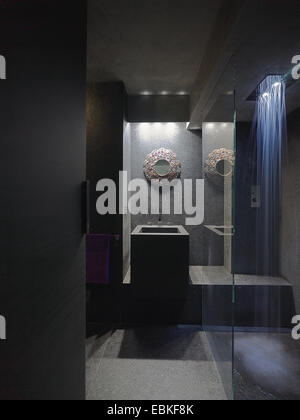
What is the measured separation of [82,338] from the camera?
1355 mm

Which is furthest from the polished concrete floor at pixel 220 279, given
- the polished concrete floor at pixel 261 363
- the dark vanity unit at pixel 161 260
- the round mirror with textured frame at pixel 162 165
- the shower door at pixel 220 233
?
the round mirror with textured frame at pixel 162 165

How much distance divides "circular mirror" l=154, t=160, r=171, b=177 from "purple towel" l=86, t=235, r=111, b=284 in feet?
3.81

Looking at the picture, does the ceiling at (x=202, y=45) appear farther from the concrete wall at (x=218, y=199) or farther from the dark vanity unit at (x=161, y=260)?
the dark vanity unit at (x=161, y=260)

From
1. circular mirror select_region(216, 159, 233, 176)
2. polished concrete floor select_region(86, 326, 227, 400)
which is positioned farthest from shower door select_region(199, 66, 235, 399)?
polished concrete floor select_region(86, 326, 227, 400)

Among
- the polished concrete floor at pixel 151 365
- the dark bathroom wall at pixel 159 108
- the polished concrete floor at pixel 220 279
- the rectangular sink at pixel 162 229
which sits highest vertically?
the dark bathroom wall at pixel 159 108

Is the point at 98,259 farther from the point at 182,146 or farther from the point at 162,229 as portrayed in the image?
the point at 182,146

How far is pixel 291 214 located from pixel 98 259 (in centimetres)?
220

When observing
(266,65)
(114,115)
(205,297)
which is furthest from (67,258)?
(114,115)

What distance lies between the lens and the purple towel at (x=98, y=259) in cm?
303

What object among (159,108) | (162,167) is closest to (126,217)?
(162,167)

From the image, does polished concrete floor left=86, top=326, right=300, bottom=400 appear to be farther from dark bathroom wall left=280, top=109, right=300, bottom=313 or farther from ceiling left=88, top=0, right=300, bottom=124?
ceiling left=88, top=0, right=300, bottom=124

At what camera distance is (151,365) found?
2.36 metres

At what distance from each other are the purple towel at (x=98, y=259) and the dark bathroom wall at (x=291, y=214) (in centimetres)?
195

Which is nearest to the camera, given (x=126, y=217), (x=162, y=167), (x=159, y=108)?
(x=126, y=217)
